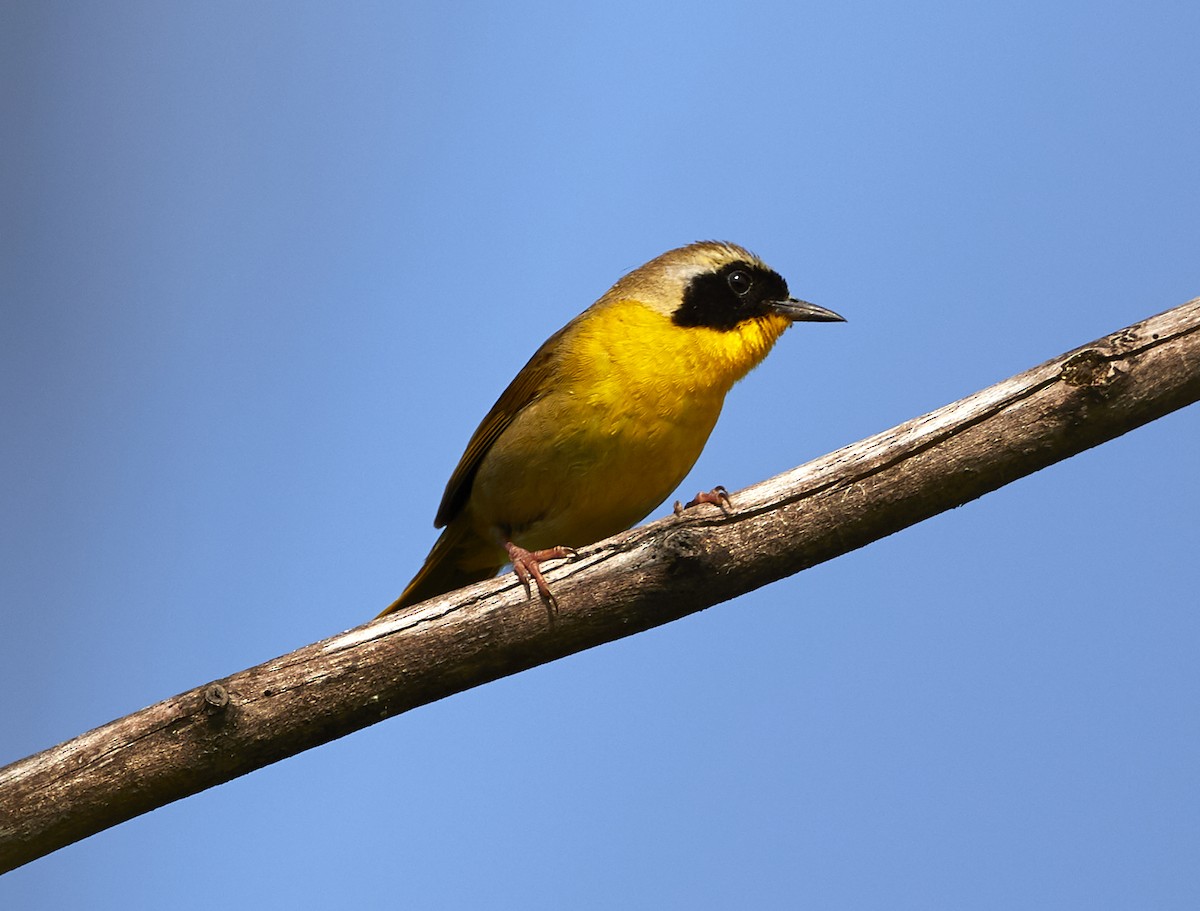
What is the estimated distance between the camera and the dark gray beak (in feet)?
17.5

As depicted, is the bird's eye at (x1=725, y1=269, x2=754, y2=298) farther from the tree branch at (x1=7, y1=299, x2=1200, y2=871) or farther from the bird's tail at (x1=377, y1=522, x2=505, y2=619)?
the tree branch at (x1=7, y1=299, x2=1200, y2=871)

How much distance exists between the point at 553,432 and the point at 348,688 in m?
1.53

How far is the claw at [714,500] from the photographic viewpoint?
3619mm

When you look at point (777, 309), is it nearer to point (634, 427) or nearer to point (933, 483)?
point (634, 427)

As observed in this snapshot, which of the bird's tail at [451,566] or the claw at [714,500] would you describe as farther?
the bird's tail at [451,566]

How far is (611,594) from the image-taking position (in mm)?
3701

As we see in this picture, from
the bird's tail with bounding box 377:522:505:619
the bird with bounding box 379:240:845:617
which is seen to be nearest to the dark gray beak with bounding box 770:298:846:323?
the bird with bounding box 379:240:845:617

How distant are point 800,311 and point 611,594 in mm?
2077

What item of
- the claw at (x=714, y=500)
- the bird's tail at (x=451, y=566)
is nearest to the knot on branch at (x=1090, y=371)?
the claw at (x=714, y=500)

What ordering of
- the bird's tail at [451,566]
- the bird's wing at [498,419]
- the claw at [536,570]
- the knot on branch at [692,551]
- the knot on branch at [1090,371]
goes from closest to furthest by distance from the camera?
1. the knot on branch at [1090,371]
2. the knot on branch at [692,551]
3. the claw at [536,570]
4. the bird's wing at [498,419]
5. the bird's tail at [451,566]

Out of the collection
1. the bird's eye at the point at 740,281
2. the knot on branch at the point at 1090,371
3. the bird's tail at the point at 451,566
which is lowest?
the knot on branch at the point at 1090,371

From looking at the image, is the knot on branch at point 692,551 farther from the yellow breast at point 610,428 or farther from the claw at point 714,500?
the yellow breast at point 610,428

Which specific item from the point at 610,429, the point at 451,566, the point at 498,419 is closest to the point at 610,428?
the point at 610,429

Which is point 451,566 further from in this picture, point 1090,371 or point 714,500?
point 1090,371
